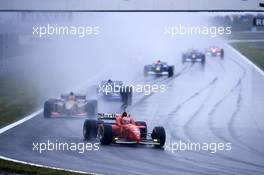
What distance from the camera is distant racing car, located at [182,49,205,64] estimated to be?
56.7ft

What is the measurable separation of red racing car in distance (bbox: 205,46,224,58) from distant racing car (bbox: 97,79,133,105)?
1559 mm

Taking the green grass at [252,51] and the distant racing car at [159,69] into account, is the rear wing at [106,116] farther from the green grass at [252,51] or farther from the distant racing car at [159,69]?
the green grass at [252,51]

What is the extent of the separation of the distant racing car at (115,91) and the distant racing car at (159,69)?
0.46 m

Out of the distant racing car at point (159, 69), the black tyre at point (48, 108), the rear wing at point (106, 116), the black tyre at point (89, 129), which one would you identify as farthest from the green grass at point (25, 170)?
the distant racing car at point (159, 69)

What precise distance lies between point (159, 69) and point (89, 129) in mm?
1575

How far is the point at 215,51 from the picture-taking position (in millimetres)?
17125

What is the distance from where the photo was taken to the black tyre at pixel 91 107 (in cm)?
1695

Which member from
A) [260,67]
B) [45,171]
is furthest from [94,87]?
[260,67]

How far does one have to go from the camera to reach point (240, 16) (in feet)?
55.6

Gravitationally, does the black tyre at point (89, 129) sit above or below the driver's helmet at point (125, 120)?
below

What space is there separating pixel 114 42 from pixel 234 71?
217 centimetres

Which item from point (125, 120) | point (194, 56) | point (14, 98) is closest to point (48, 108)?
point (14, 98)

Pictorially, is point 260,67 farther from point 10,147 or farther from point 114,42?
point 10,147

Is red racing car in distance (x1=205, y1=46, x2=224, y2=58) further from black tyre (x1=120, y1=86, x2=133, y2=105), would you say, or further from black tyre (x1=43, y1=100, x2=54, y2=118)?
black tyre (x1=43, y1=100, x2=54, y2=118)
